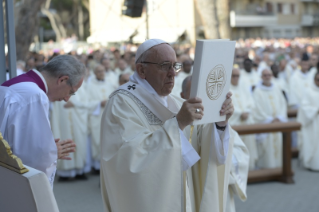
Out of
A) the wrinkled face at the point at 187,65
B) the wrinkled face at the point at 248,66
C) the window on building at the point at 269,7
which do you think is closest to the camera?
the wrinkled face at the point at 187,65

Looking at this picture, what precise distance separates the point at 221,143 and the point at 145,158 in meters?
0.56

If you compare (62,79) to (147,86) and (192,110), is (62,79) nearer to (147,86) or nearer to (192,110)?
(147,86)

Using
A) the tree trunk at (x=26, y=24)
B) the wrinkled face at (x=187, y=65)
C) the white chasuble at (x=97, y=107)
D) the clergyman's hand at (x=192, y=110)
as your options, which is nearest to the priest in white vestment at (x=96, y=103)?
the white chasuble at (x=97, y=107)

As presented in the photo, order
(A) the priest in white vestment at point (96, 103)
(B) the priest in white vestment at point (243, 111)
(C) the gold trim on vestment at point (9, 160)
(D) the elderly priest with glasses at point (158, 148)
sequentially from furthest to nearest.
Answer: (A) the priest in white vestment at point (96, 103) → (B) the priest in white vestment at point (243, 111) → (D) the elderly priest with glasses at point (158, 148) → (C) the gold trim on vestment at point (9, 160)

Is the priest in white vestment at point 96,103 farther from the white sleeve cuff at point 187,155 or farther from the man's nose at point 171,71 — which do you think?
the white sleeve cuff at point 187,155

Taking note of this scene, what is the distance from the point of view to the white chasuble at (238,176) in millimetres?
4004

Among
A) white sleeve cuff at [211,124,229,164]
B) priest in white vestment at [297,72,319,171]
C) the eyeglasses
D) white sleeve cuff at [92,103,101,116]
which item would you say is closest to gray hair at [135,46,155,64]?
the eyeglasses

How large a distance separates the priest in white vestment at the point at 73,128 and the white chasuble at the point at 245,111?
2.47 m

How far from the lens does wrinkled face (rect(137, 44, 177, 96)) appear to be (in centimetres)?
284

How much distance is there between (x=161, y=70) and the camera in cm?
284

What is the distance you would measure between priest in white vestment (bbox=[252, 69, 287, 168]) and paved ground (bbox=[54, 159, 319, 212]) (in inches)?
21.9

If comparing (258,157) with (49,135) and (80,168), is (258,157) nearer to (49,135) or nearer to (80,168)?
(80,168)

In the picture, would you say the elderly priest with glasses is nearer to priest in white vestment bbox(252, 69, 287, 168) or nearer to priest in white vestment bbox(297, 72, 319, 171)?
priest in white vestment bbox(252, 69, 287, 168)

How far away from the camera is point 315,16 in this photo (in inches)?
2160
